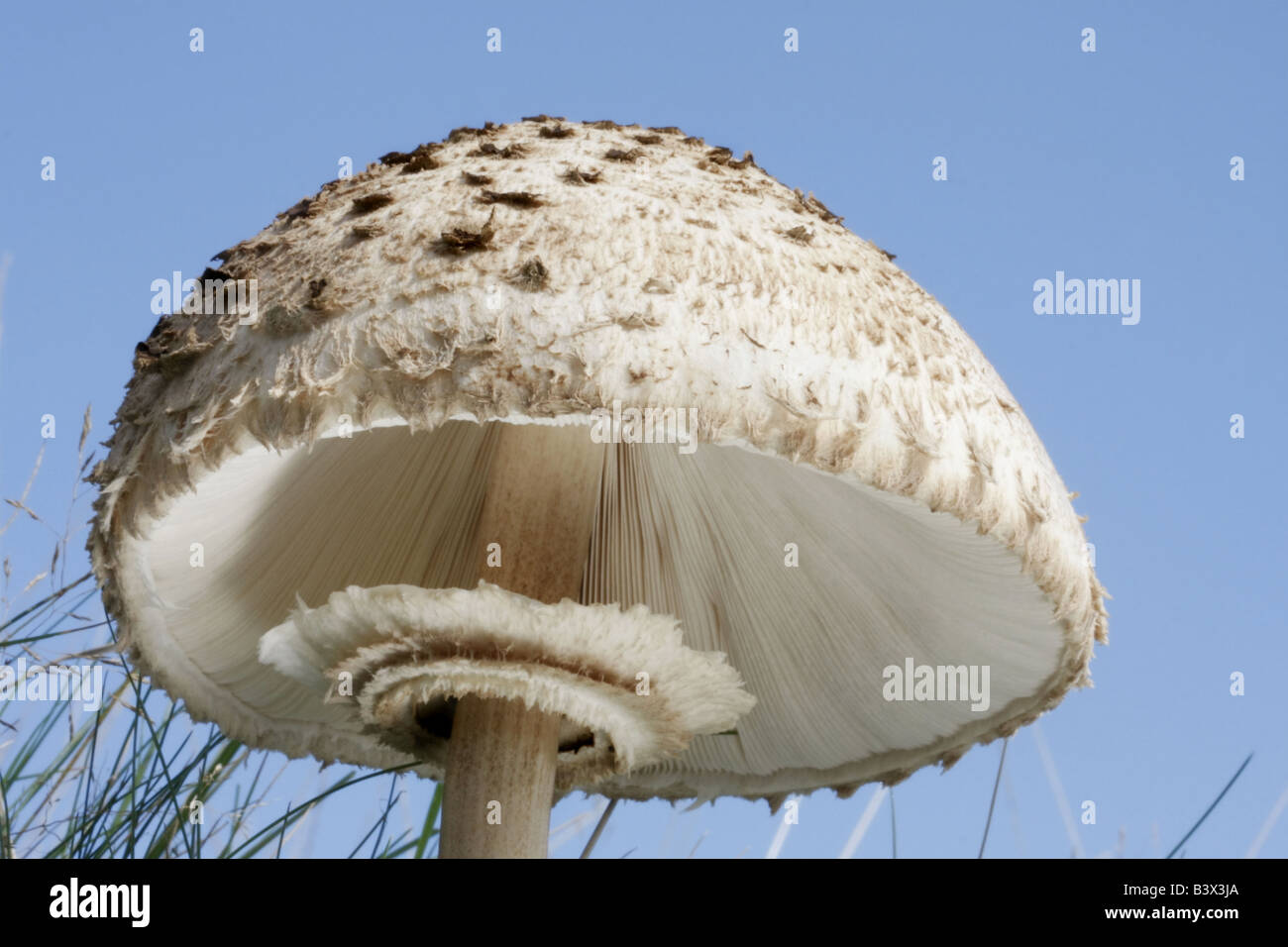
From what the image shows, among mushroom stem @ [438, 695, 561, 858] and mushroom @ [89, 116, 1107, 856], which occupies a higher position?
mushroom @ [89, 116, 1107, 856]

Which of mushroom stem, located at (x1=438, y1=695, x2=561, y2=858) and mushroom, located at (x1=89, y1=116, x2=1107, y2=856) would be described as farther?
mushroom stem, located at (x1=438, y1=695, x2=561, y2=858)

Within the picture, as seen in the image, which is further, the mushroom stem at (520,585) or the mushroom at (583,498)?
the mushroom stem at (520,585)

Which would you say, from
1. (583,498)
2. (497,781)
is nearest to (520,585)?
(583,498)

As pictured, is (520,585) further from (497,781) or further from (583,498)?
(497,781)

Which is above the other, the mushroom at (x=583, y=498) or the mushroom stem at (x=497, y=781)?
the mushroom at (x=583, y=498)
